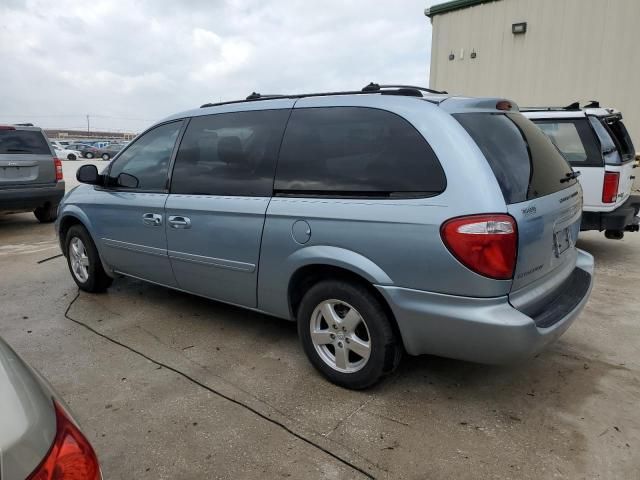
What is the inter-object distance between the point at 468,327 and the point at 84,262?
383 centimetres

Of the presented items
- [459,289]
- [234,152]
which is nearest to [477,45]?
[234,152]

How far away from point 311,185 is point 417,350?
113 centimetres

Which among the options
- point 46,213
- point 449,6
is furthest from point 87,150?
point 449,6

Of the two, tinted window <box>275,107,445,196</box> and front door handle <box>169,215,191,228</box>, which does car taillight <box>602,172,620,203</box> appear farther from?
front door handle <box>169,215,191,228</box>

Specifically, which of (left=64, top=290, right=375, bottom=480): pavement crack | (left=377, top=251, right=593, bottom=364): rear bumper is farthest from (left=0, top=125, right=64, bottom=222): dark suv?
(left=377, top=251, right=593, bottom=364): rear bumper

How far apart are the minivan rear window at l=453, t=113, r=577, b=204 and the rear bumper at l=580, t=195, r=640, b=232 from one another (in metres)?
2.82

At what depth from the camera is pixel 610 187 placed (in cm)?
538

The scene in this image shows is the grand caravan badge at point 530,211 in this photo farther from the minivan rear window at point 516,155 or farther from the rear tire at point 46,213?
the rear tire at point 46,213

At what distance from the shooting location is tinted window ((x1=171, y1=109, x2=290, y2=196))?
3.19m

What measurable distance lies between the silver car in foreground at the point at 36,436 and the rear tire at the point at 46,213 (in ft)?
27.6

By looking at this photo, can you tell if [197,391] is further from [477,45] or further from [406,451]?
[477,45]

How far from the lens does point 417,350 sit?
2658 mm

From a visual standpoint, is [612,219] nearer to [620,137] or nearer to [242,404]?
[620,137]

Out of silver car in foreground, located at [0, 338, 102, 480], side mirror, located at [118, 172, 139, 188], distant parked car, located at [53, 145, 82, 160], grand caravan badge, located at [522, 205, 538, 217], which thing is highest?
distant parked car, located at [53, 145, 82, 160]
